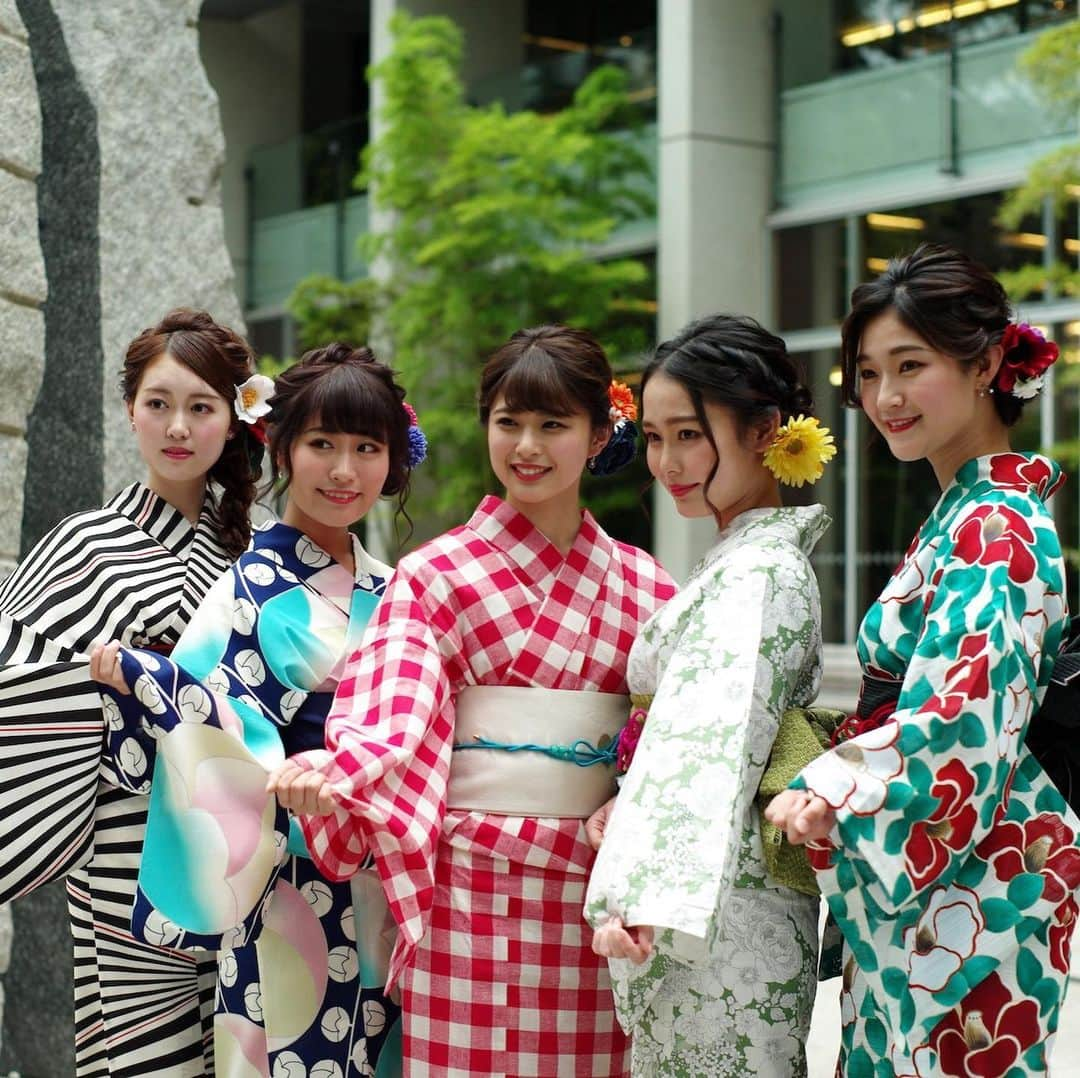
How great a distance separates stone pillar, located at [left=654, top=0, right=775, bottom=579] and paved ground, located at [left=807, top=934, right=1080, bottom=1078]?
24.0ft

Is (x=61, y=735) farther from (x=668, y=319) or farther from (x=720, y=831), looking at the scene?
(x=668, y=319)

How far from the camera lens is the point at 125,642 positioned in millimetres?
2891

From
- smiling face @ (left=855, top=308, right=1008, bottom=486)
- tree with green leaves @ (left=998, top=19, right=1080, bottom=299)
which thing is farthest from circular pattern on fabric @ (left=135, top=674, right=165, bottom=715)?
tree with green leaves @ (left=998, top=19, right=1080, bottom=299)

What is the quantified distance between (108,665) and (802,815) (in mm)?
1258

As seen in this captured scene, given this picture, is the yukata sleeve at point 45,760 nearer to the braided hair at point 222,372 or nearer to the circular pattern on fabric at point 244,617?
the circular pattern on fabric at point 244,617

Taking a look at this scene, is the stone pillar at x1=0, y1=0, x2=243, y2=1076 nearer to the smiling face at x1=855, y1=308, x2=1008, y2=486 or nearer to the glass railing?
the smiling face at x1=855, y1=308, x2=1008, y2=486

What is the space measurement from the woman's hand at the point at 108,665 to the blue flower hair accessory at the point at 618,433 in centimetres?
88

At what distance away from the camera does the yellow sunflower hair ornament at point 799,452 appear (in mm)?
2449

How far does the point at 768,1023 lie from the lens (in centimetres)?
232

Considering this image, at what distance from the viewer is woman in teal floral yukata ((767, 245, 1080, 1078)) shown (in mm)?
2098

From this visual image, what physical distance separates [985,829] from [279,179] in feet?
52.2

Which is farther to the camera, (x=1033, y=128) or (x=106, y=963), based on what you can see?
(x=1033, y=128)

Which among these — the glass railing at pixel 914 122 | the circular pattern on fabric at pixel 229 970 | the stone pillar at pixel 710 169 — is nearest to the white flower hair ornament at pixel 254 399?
the circular pattern on fabric at pixel 229 970

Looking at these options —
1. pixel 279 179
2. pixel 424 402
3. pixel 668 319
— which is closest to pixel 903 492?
pixel 668 319
